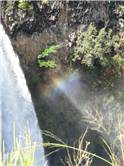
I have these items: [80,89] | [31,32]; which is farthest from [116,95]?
[31,32]

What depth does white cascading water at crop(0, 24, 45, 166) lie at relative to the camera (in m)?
7.98

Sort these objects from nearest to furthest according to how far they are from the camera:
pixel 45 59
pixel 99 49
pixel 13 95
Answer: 1. pixel 13 95
2. pixel 99 49
3. pixel 45 59

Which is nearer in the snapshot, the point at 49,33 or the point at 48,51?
the point at 48,51

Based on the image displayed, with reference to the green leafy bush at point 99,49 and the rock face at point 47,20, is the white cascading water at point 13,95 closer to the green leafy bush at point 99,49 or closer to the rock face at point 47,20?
the rock face at point 47,20

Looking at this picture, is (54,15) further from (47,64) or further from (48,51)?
(47,64)

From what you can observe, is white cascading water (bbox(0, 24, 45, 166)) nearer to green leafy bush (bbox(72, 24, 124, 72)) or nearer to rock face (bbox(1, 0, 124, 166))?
rock face (bbox(1, 0, 124, 166))

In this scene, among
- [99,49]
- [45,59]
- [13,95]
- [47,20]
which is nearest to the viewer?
[13,95]

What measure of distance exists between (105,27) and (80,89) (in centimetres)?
119

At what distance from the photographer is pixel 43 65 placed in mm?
8891

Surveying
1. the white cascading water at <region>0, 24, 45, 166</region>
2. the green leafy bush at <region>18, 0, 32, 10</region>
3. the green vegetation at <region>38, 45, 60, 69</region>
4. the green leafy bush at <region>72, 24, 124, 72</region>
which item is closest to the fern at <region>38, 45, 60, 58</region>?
the green vegetation at <region>38, 45, 60, 69</region>

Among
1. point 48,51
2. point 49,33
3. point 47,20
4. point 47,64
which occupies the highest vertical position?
point 47,20

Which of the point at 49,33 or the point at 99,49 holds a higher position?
the point at 49,33

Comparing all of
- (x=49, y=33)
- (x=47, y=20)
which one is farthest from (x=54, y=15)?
(x=49, y=33)

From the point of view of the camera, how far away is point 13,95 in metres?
8.14
